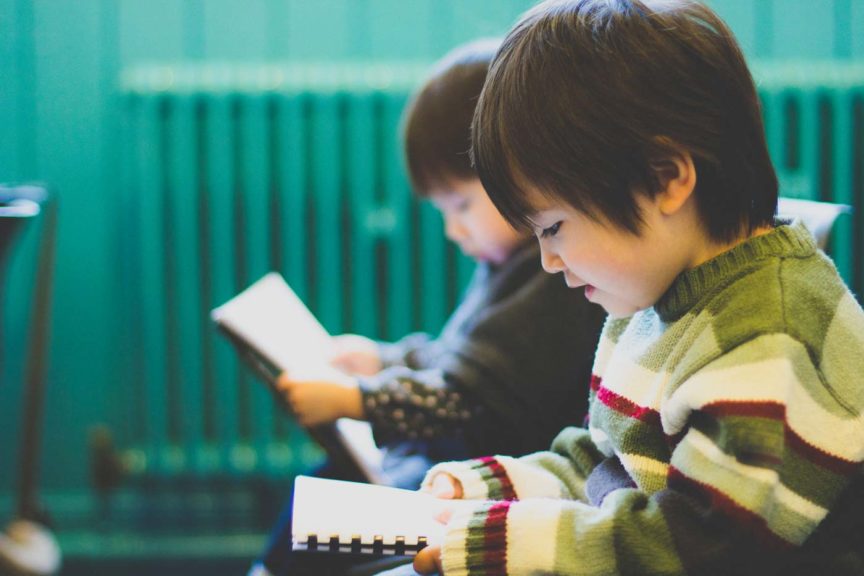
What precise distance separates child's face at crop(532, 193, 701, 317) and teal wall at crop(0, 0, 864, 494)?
4.68 ft

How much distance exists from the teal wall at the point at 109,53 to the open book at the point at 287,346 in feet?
3.09

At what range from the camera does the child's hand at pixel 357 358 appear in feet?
4.33

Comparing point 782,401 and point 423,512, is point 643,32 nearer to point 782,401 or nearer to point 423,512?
point 782,401

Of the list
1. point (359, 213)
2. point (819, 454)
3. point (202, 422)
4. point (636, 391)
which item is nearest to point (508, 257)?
point (636, 391)

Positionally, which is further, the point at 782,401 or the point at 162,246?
the point at 162,246

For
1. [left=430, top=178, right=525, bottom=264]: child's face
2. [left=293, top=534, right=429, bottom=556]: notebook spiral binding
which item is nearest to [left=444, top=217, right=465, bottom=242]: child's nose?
[left=430, top=178, right=525, bottom=264]: child's face

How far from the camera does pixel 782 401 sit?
59cm

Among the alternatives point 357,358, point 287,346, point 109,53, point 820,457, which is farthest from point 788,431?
point 109,53

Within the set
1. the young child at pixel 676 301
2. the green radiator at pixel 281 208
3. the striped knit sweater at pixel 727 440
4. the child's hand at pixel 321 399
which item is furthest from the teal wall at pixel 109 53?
the striped knit sweater at pixel 727 440

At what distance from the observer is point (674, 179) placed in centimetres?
66

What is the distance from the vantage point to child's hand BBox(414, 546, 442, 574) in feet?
2.16

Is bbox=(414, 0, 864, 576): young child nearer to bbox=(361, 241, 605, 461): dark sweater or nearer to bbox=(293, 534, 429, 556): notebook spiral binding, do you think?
bbox=(293, 534, 429, 556): notebook spiral binding

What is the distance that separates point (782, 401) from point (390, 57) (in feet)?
5.22

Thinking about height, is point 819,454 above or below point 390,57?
below
